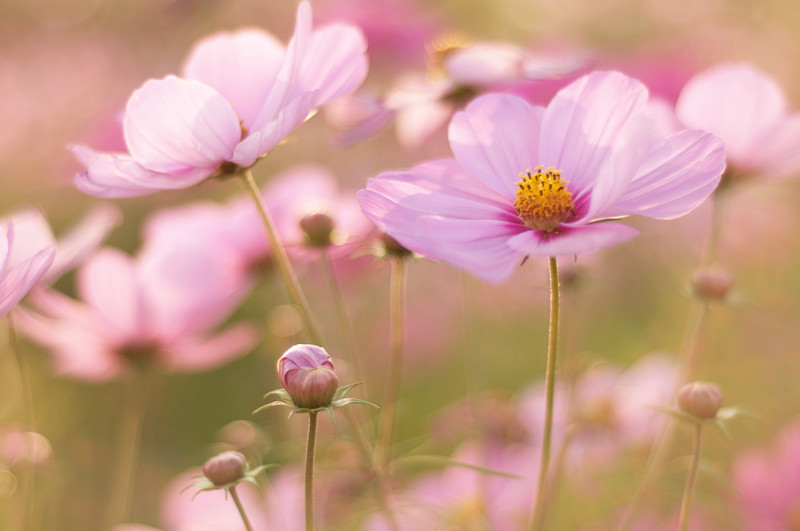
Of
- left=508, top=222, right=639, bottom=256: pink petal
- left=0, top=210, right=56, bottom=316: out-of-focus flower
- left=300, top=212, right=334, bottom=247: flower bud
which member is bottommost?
left=0, top=210, right=56, bottom=316: out-of-focus flower

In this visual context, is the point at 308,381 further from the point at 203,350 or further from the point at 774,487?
the point at 774,487

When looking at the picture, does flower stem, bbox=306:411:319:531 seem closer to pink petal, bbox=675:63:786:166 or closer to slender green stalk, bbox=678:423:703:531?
slender green stalk, bbox=678:423:703:531

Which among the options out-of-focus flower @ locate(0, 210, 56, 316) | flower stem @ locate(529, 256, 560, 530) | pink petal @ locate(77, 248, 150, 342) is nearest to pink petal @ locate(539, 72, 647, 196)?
flower stem @ locate(529, 256, 560, 530)

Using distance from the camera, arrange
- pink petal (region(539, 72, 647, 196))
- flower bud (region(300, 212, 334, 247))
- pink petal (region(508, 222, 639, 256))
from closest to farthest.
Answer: pink petal (region(508, 222, 639, 256)) < pink petal (region(539, 72, 647, 196)) < flower bud (region(300, 212, 334, 247))

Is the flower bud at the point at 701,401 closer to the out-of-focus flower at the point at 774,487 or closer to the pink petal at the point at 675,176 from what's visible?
the pink petal at the point at 675,176

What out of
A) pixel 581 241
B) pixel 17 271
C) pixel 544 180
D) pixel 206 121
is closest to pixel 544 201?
pixel 544 180

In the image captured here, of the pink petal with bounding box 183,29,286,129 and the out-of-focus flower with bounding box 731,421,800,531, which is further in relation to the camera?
the out-of-focus flower with bounding box 731,421,800,531
